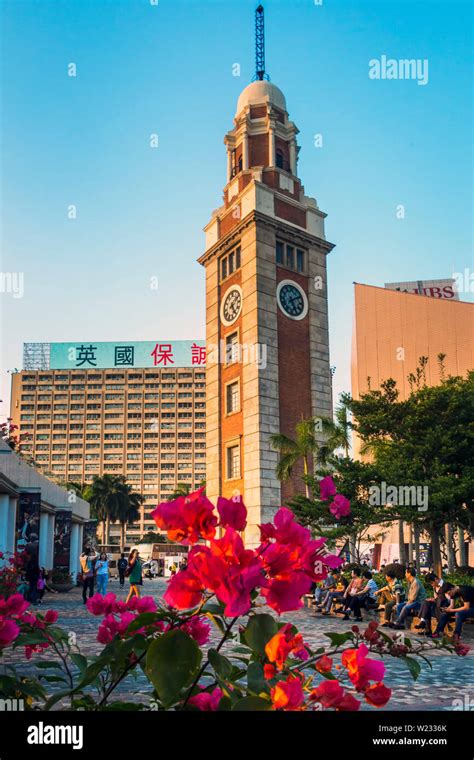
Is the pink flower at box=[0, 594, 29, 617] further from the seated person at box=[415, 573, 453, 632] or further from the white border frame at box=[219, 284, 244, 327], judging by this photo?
the white border frame at box=[219, 284, 244, 327]

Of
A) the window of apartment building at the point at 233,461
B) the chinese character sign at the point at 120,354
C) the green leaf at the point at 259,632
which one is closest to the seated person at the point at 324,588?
the window of apartment building at the point at 233,461

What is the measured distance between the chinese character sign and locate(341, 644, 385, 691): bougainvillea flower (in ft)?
353

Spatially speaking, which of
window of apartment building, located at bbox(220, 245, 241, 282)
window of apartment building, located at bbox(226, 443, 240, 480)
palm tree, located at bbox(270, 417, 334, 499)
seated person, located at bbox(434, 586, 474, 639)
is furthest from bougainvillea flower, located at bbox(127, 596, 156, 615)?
window of apartment building, located at bbox(220, 245, 241, 282)

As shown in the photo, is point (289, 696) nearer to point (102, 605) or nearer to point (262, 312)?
point (102, 605)

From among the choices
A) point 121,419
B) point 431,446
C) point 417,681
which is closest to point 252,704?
point 417,681

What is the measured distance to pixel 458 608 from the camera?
12.4m

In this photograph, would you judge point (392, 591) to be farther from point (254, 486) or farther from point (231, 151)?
point (231, 151)

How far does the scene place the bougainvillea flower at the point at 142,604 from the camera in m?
2.49

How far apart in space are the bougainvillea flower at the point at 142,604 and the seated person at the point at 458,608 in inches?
426

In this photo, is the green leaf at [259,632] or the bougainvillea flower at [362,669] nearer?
the bougainvillea flower at [362,669]

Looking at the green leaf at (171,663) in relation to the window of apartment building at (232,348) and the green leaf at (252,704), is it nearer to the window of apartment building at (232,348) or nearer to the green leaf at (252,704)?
the green leaf at (252,704)

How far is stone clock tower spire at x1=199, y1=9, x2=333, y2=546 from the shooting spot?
114 feet

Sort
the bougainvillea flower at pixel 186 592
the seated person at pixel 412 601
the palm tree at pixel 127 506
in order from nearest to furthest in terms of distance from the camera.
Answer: the bougainvillea flower at pixel 186 592 → the seated person at pixel 412 601 → the palm tree at pixel 127 506
